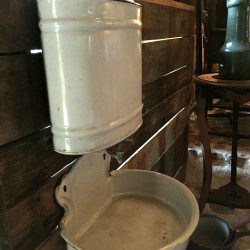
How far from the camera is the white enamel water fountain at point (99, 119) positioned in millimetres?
544

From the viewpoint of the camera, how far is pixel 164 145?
5.41 feet

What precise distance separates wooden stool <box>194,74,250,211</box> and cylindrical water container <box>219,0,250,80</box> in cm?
5

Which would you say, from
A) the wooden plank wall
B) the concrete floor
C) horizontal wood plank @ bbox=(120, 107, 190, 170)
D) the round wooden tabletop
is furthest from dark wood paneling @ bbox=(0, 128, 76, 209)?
the concrete floor

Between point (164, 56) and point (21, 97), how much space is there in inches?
38.0

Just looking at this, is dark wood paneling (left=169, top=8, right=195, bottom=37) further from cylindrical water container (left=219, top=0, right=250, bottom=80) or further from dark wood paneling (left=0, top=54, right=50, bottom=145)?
dark wood paneling (left=0, top=54, right=50, bottom=145)

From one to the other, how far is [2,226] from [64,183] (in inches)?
7.5

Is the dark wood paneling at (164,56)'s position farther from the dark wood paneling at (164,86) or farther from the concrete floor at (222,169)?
the concrete floor at (222,169)

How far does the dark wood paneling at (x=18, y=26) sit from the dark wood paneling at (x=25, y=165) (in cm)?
19

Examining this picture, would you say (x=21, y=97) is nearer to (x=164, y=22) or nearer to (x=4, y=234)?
(x=4, y=234)

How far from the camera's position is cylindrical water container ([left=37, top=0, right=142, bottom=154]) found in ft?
1.76

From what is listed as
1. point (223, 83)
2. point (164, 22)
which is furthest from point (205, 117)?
point (164, 22)

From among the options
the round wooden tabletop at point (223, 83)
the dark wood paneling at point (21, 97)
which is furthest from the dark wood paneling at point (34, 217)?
the round wooden tabletop at point (223, 83)

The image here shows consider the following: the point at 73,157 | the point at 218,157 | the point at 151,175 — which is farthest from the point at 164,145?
the point at 218,157

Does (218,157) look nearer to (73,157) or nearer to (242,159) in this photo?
(242,159)
